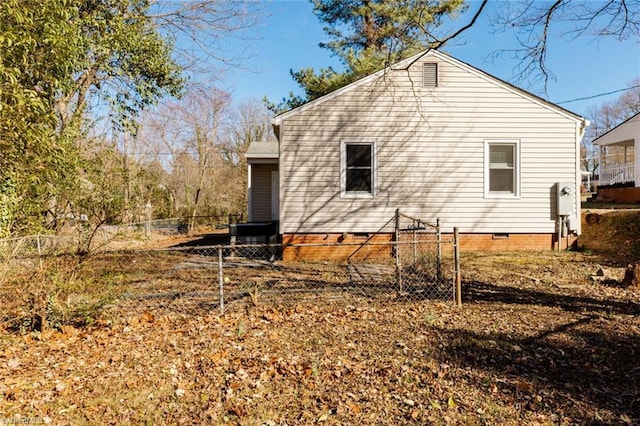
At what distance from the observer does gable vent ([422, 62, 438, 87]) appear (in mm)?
9477

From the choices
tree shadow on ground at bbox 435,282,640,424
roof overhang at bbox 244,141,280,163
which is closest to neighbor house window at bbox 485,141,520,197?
tree shadow on ground at bbox 435,282,640,424

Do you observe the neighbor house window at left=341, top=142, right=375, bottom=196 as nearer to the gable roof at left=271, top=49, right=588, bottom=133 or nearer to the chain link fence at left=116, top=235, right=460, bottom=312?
the gable roof at left=271, top=49, right=588, bottom=133

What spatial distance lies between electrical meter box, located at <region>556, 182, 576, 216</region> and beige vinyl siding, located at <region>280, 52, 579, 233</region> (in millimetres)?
236

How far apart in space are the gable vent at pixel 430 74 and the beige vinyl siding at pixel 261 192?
6.73 m

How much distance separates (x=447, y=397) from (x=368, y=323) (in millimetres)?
1788

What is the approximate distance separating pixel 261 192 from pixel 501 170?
28.0ft

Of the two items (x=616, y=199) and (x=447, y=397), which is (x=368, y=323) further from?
(x=616, y=199)

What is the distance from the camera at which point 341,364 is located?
3611 mm

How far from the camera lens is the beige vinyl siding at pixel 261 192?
14.2 meters

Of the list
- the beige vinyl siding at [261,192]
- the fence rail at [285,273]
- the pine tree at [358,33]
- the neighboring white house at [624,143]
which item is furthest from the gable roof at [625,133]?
the beige vinyl siding at [261,192]

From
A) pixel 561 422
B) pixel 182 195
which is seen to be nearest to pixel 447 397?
pixel 561 422

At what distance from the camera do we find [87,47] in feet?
26.6

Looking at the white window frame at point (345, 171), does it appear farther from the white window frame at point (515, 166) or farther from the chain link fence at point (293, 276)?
the white window frame at point (515, 166)

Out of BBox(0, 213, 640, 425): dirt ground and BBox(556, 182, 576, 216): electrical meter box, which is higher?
BBox(556, 182, 576, 216): electrical meter box
